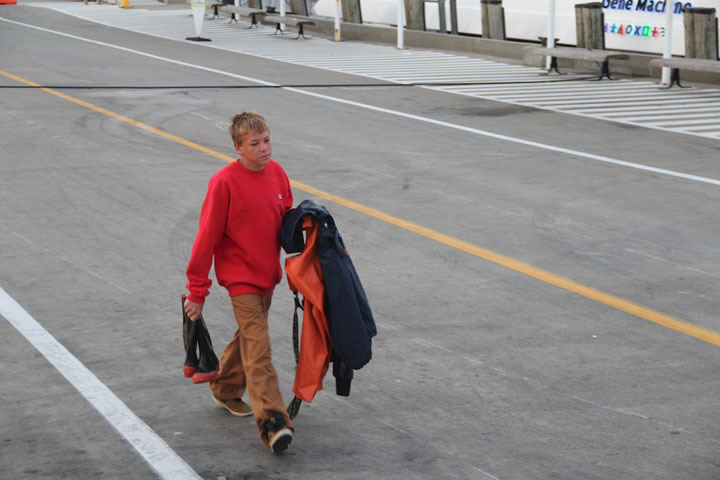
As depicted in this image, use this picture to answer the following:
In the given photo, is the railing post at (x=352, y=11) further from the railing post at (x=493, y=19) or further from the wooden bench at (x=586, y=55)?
the wooden bench at (x=586, y=55)

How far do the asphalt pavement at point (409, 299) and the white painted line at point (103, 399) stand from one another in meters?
0.02

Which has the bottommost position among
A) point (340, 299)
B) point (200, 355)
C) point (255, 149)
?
point (200, 355)

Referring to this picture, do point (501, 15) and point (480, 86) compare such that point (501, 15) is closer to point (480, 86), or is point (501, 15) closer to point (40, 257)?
point (480, 86)

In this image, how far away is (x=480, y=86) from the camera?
20891mm

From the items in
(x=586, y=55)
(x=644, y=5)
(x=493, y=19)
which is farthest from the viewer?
(x=493, y=19)

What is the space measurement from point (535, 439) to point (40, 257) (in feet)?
15.8

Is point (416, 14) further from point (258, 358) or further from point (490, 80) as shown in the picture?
point (258, 358)

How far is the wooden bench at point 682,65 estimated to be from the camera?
19609 millimetres

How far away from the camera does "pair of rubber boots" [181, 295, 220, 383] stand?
5.35 metres

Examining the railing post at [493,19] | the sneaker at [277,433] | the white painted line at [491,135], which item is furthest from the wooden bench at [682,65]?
the sneaker at [277,433]

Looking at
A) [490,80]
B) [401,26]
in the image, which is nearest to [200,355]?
[490,80]

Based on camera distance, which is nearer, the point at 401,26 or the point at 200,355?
the point at 200,355

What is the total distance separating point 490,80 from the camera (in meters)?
22.0

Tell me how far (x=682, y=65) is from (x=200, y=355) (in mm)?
16577
